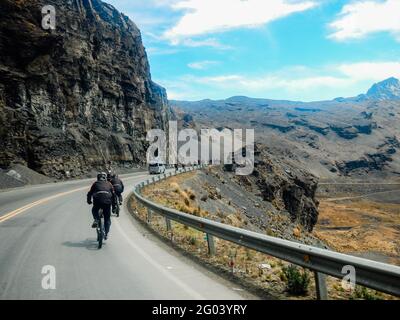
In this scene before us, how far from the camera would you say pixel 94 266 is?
895 cm

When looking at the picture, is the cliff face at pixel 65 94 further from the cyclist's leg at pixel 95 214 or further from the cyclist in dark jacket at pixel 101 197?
the cyclist's leg at pixel 95 214

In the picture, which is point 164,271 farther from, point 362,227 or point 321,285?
point 362,227

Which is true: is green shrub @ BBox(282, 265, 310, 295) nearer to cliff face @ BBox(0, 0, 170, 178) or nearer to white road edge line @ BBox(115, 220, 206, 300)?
white road edge line @ BBox(115, 220, 206, 300)

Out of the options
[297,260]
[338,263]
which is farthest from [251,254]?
[338,263]

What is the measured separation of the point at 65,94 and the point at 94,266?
1818 inches

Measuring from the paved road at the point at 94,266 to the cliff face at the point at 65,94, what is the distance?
93.5 ft

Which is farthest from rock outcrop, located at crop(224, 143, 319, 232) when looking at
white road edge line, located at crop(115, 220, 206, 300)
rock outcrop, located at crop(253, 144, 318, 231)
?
white road edge line, located at crop(115, 220, 206, 300)

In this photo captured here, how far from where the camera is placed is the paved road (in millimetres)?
7074

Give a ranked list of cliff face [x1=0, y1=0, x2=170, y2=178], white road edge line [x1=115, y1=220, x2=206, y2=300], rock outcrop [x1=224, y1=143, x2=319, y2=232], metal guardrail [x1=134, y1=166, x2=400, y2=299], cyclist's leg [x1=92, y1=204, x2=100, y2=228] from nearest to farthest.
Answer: metal guardrail [x1=134, y1=166, x2=400, y2=299]
white road edge line [x1=115, y1=220, x2=206, y2=300]
cyclist's leg [x1=92, y1=204, x2=100, y2=228]
cliff face [x1=0, y1=0, x2=170, y2=178]
rock outcrop [x1=224, y1=143, x2=319, y2=232]

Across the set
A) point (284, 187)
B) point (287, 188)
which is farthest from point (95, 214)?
point (287, 188)

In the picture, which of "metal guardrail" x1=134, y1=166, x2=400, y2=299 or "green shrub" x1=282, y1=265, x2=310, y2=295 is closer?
"metal guardrail" x1=134, y1=166, x2=400, y2=299

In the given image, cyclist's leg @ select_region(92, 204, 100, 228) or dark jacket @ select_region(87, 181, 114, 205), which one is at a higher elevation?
dark jacket @ select_region(87, 181, 114, 205)

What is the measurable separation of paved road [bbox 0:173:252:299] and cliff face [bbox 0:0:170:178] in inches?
1122
